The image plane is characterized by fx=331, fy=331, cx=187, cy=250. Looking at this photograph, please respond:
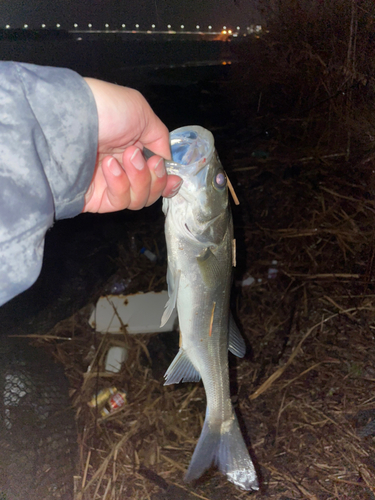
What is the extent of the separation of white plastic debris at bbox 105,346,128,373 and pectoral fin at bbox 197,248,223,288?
191 cm

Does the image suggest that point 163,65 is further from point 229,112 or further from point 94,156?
point 94,156

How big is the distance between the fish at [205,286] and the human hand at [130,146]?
0.08 metres

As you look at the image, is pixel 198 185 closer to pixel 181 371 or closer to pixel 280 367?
pixel 181 371

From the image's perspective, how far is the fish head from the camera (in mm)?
1293

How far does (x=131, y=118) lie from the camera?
45.8 inches

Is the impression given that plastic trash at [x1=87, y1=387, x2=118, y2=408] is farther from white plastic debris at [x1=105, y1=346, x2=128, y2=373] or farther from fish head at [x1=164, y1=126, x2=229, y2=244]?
fish head at [x1=164, y1=126, x2=229, y2=244]

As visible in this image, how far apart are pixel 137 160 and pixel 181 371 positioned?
1.06 metres

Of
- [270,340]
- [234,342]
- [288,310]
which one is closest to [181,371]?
[234,342]

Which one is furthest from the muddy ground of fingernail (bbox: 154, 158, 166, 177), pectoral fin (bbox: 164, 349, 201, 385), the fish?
fingernail (bbox: 154, 158, 166, 177)

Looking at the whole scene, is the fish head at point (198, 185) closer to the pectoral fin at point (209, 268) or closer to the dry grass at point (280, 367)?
the pectoral fin at point (209, 268)

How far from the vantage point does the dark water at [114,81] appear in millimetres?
2762

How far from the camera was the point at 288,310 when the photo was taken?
330cm

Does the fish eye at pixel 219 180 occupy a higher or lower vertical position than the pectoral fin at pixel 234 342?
higher

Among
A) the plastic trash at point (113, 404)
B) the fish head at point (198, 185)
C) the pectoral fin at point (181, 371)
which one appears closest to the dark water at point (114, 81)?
the plastic trash at point (113, 404)
